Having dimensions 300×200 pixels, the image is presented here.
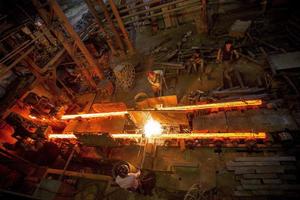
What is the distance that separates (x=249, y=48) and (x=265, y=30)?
1663mm

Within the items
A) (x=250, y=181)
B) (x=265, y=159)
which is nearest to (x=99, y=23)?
(x=265, y=159)

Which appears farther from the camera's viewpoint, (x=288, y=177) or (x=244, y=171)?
(x=244, y=171)

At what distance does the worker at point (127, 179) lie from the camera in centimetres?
743

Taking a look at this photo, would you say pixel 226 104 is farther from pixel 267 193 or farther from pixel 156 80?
pixel 156 80

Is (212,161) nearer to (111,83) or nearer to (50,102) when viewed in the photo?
(111,83)

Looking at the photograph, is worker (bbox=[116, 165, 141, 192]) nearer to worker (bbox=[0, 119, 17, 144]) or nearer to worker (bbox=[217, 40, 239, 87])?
worker (bbox=[217, 40, 239, 87])

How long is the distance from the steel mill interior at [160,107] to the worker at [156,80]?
0.08 meters

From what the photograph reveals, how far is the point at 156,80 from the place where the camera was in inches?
411

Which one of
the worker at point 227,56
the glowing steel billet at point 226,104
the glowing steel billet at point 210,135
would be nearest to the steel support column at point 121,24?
the worker at point 227,56

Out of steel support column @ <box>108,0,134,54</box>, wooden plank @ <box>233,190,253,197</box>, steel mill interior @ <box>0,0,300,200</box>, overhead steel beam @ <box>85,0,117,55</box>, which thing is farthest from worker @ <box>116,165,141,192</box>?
overhead steel beam @ <box>85,0,117,55</box>

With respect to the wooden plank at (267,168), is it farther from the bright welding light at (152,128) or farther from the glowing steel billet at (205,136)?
the bright welding light at (152,128)

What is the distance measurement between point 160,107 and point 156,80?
6.13ft

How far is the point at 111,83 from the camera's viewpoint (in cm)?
1273

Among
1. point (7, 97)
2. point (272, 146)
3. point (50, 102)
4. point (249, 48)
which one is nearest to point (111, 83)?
point (50, 102)
